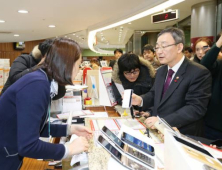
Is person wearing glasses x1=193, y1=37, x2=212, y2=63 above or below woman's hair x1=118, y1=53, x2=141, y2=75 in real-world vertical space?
above

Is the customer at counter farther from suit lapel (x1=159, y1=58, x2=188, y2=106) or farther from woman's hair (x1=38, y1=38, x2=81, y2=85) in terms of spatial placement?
suit lapel (x1=159, y1=58, x2=188, y2=106)

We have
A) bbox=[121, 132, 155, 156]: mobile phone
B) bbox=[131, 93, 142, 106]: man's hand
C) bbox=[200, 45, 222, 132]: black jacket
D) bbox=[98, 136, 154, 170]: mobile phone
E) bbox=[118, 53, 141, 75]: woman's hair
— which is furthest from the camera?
bbox=[118, 53, 141, 75]: woman's hair

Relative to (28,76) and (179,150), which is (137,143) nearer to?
(179,150)

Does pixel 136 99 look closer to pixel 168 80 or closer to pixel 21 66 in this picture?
pixel 168 80

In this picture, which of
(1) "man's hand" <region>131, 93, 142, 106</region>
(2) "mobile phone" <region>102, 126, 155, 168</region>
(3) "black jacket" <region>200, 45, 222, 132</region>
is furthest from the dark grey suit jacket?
(2) "mobile phone" <region>102, 126, 155, 168</region>

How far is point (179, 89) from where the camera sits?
61.4 inches

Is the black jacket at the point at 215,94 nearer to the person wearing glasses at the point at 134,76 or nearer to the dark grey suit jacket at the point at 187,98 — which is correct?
the dark grey suit jacket at the point at 187,98

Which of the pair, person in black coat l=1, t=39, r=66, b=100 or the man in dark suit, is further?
person in black coat l=1, t=39, r=66, b=100

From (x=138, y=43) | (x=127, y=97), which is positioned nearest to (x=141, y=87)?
(x=127, y=97)

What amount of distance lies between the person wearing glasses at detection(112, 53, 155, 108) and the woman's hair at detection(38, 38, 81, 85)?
4.11 ft

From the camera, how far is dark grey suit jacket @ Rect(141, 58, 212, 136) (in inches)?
58.2

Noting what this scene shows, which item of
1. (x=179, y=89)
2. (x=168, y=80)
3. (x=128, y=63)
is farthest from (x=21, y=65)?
(x=179, y=89)

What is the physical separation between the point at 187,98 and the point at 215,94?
65 cm

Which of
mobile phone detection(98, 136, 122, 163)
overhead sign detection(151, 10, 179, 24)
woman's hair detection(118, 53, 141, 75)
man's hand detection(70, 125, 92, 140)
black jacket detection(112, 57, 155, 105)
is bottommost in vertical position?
man's hand detection(70, 125, 92, 140)
